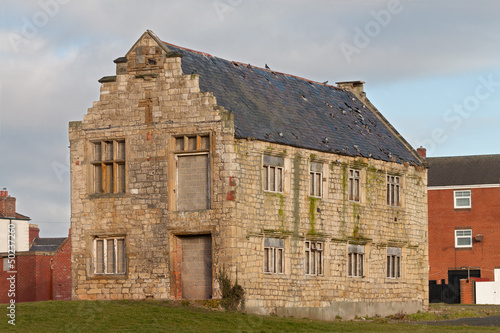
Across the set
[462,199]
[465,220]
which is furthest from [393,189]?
[462,199]

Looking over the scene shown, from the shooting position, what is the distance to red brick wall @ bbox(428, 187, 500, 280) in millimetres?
69500

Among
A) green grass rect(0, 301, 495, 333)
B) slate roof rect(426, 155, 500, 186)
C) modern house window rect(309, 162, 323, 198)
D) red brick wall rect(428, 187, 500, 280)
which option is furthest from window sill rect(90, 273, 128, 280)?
slate roof rect(426, 155, 500, 186)

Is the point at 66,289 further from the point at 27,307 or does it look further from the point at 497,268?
the point at 497,268

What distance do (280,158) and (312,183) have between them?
219 cm

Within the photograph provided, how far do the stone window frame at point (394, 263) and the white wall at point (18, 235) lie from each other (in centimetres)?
3003

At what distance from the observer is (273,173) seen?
121ft

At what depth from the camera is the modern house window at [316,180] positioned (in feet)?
127

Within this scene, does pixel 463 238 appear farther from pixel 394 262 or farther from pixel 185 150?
pixel 185 150

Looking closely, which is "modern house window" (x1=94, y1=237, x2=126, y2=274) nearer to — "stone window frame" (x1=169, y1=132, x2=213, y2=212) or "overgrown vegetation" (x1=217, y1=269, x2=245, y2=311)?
"stone window frame" (x1=169, y1=132, x2=213, y2=212)

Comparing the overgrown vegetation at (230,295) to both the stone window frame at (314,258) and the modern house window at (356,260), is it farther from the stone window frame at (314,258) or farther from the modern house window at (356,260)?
the modern house window at (356,260)

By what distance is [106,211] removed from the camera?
3703 cm

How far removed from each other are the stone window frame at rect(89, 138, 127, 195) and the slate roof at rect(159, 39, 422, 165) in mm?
3948

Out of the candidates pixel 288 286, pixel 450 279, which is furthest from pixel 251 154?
pixel 450 279

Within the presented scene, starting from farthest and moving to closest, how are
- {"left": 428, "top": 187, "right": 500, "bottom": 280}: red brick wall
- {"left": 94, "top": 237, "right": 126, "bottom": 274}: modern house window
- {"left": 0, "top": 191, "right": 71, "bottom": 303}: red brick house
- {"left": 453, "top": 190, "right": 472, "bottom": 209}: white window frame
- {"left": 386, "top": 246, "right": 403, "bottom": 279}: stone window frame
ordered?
{"left": 453, "top": 190, "right": 472, "bottom": 209}: white window frame → {"left": 428, "top": 187, "right": 500, "bottom": 280}: red brick wall → {"left": 0, "top": 191, "right": 71, "bottom": 303}: red brick house → {"left": 386, "top": 246, "right": 403, "bottom": 279}: stone window frame → {"left": 94, "top": 237, "right": 126, "bottom": 274}: modern house window
